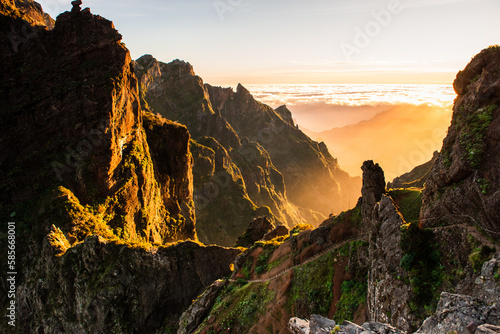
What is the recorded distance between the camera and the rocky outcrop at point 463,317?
11.1 metres

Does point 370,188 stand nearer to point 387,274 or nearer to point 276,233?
point 387,274

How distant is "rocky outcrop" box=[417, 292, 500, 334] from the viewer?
11110 mm

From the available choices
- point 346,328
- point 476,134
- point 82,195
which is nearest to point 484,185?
point 476,134

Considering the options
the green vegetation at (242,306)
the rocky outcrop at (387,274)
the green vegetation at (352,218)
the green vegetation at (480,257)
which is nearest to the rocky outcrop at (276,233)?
the green vegetation at (242,306)

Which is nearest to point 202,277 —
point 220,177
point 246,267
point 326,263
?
point 246,267

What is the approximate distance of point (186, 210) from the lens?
78.2 metres

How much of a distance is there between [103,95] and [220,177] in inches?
3743

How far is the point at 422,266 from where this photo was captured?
730 inches

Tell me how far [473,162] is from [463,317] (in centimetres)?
1300

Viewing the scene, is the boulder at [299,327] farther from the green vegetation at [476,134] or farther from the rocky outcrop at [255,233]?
the rocky outcrop at [255,233]

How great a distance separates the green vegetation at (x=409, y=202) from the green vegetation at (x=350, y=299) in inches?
338

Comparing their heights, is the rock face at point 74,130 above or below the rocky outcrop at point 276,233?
above

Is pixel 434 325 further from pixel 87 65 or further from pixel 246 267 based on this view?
pixel 87 65

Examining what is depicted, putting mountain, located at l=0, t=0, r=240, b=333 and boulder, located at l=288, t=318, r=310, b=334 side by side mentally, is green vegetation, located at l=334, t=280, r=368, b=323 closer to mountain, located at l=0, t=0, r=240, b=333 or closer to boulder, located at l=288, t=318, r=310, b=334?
boulder, located at l=288, t=318, r=310, b=334
